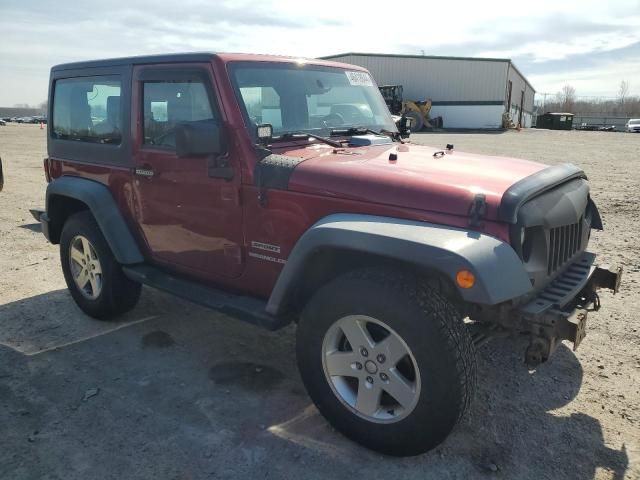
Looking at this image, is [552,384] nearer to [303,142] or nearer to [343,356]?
[343,356]

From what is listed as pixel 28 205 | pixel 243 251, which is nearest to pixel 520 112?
pixel 28 205

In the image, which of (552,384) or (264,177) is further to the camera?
(552,384)

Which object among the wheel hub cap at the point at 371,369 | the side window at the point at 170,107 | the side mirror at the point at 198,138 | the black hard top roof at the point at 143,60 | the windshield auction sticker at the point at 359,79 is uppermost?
the black hard top roof at the point at 143,60

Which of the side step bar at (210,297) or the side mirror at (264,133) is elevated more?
the side mirror at (264,133)

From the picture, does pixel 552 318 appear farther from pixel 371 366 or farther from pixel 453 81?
pixel 453 81

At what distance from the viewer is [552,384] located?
332cm

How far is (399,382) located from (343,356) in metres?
0.32

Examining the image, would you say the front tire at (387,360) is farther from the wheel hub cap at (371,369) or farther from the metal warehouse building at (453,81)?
the metal warehouse building at (453,81)

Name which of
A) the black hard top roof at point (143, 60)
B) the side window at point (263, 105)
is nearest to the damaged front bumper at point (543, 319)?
the side window at point (263, 105)

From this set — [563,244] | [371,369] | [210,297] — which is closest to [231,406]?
[210,297]

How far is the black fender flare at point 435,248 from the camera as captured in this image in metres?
2.18

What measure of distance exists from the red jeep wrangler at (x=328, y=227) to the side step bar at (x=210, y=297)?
0.05ft

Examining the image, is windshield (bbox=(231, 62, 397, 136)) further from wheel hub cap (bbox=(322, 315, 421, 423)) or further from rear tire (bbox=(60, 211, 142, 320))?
rear tire (bbox=(60, 211, 142, 320))

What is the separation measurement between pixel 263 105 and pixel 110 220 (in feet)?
5.14
